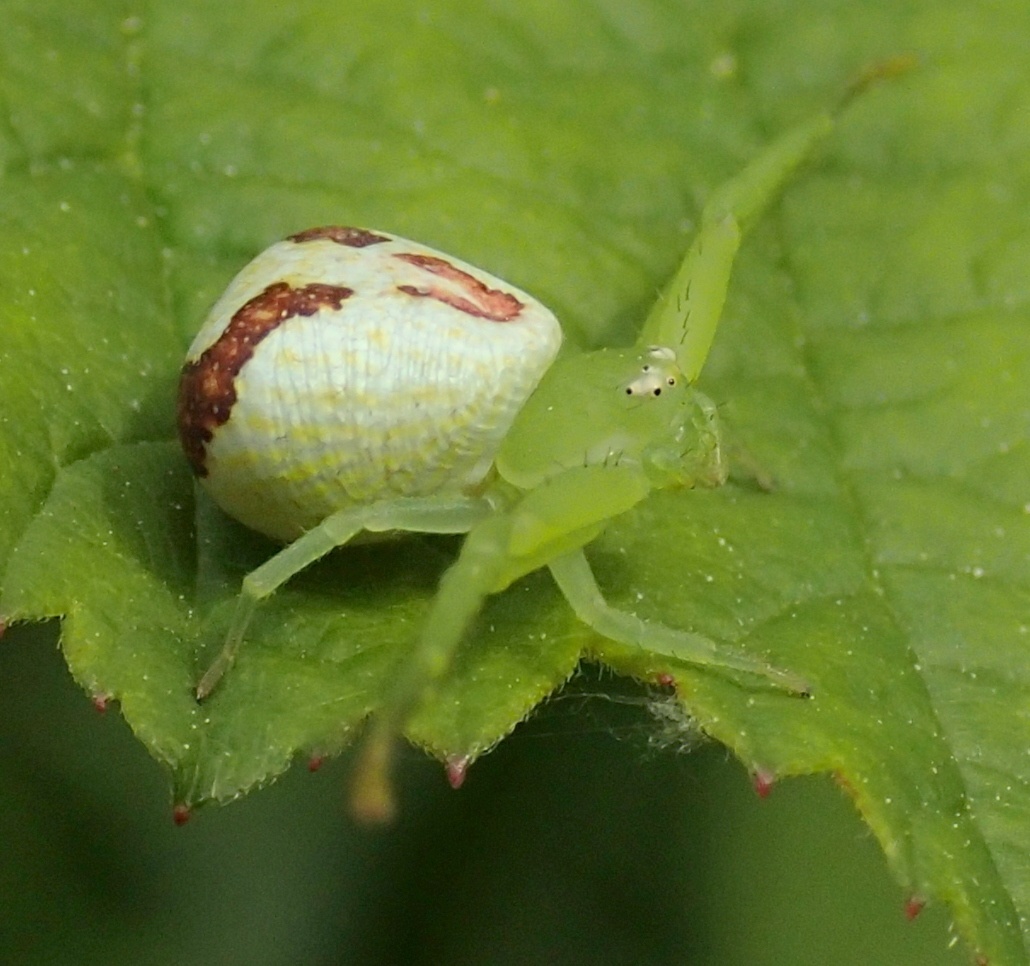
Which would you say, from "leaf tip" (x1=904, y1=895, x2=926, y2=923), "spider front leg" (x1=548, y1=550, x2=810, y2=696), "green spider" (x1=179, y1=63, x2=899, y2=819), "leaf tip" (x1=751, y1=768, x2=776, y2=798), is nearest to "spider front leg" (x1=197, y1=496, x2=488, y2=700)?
"green spider" (x1=179, y1=63, x2=899, y2=819)

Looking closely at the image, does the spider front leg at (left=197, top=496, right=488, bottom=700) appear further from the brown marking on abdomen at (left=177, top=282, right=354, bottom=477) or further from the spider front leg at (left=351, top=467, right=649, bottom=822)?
the brown marking on abdomen at (left=177, top=282, right=354, bottom=477)

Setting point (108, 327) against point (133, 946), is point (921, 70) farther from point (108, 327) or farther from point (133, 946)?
point (133, 946)

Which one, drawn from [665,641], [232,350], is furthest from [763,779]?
[232,350]

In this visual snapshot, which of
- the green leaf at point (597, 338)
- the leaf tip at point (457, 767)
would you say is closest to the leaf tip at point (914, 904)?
the green leaf at point (597, 338)

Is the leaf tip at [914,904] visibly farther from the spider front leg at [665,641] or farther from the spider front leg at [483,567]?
the spider front leg at [483,567]

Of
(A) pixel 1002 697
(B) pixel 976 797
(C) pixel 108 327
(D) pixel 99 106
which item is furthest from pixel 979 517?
(D) pixel 99 106

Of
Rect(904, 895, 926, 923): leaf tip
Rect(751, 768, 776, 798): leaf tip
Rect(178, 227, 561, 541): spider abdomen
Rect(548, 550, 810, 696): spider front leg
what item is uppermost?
Rect(178, 227, 561, 541): spider abdomen

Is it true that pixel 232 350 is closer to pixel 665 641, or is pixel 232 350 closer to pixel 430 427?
pixel 430 427
